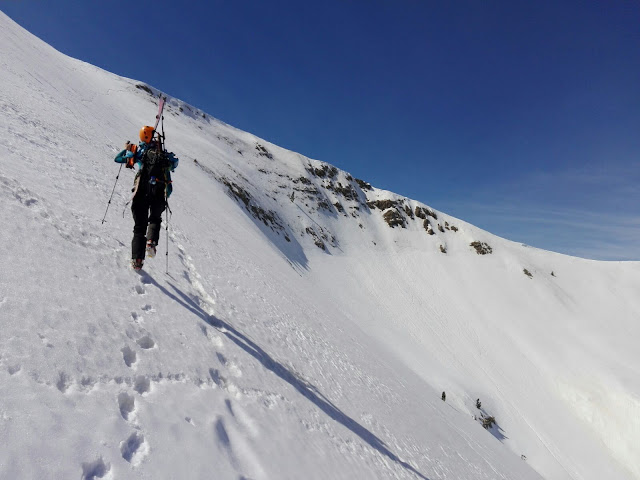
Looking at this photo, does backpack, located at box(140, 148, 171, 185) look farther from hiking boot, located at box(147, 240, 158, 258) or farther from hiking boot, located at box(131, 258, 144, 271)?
hiking boot, located at box(131, 258, 144, 271)

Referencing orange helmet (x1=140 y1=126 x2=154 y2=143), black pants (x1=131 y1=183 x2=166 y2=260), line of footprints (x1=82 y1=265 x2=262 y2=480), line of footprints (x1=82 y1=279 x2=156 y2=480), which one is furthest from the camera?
orange helmet (x1=140 y1=126 x2=154 y2=143)

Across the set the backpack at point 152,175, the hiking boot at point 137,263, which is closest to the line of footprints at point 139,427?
the hiking boot at point 137,263

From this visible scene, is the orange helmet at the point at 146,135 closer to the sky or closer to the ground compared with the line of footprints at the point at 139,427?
closer to the sky

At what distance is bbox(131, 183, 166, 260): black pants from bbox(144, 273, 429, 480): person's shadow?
0.79 meters

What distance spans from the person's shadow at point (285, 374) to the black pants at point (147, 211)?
0.79 metres

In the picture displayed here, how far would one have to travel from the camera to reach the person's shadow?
6.66 meters

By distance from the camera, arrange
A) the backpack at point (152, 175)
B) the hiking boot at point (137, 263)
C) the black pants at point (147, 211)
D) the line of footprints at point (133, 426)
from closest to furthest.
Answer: the line of footprints at point (133, 426) → the hiking boot at point (137, 263) → the black pants at point (147, 211) → the backpack at point (152, 175)

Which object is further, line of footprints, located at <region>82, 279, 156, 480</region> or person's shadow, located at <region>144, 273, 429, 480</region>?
person's shadow, located at <region>144, 273, 429, 480</region>

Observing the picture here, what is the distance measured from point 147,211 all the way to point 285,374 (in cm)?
450

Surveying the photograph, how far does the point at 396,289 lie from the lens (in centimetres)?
5425

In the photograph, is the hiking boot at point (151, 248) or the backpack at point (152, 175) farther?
the backpack at point (152, 175)

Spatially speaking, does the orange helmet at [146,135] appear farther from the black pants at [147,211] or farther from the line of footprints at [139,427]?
the line of footprints at [139,427]

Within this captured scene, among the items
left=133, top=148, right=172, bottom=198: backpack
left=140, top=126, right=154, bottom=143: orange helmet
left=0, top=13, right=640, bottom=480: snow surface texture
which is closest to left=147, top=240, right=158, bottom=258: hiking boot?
left=0, top=13, right=640, bottom=480: snow surface texture

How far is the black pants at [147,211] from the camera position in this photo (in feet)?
21.6
